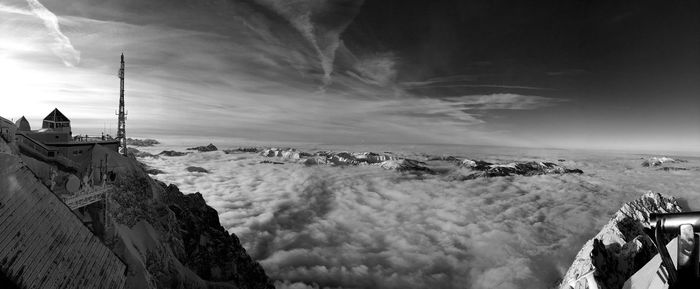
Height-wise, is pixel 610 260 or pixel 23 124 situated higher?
pixel 23 124

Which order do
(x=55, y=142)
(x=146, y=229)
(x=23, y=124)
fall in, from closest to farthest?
(x=55, y=142), (x=146, y=229), (x=23, y=124)

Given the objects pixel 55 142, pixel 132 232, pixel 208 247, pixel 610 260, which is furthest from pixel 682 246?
pixel 610 260

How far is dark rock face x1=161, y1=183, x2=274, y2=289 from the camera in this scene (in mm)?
71312

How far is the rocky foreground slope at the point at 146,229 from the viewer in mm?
30297

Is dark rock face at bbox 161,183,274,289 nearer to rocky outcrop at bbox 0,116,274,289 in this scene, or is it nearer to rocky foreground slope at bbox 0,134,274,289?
rocky foreground slope at bbox 0,134,274,289

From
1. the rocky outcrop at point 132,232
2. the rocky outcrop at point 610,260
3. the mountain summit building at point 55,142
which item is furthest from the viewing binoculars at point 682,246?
the rocky outcrop at point 610,260

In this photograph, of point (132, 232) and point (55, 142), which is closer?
point (132, 232)

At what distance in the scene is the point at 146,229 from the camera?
44000mm

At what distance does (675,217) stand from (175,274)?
2253 inches

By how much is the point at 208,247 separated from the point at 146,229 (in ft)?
120

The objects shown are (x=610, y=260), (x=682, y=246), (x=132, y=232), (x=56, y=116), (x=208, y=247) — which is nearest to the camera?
(x=682, y=246)

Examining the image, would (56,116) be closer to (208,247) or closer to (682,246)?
(208,247)

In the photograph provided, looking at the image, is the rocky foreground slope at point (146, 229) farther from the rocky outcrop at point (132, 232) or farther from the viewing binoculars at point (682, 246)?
the viewing binoculars at point (682, 246)

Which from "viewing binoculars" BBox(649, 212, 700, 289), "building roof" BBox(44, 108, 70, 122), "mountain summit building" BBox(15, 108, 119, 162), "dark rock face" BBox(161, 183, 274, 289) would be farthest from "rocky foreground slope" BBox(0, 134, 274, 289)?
"viewing binoculars" BBox(649, 212, 700, 289)
